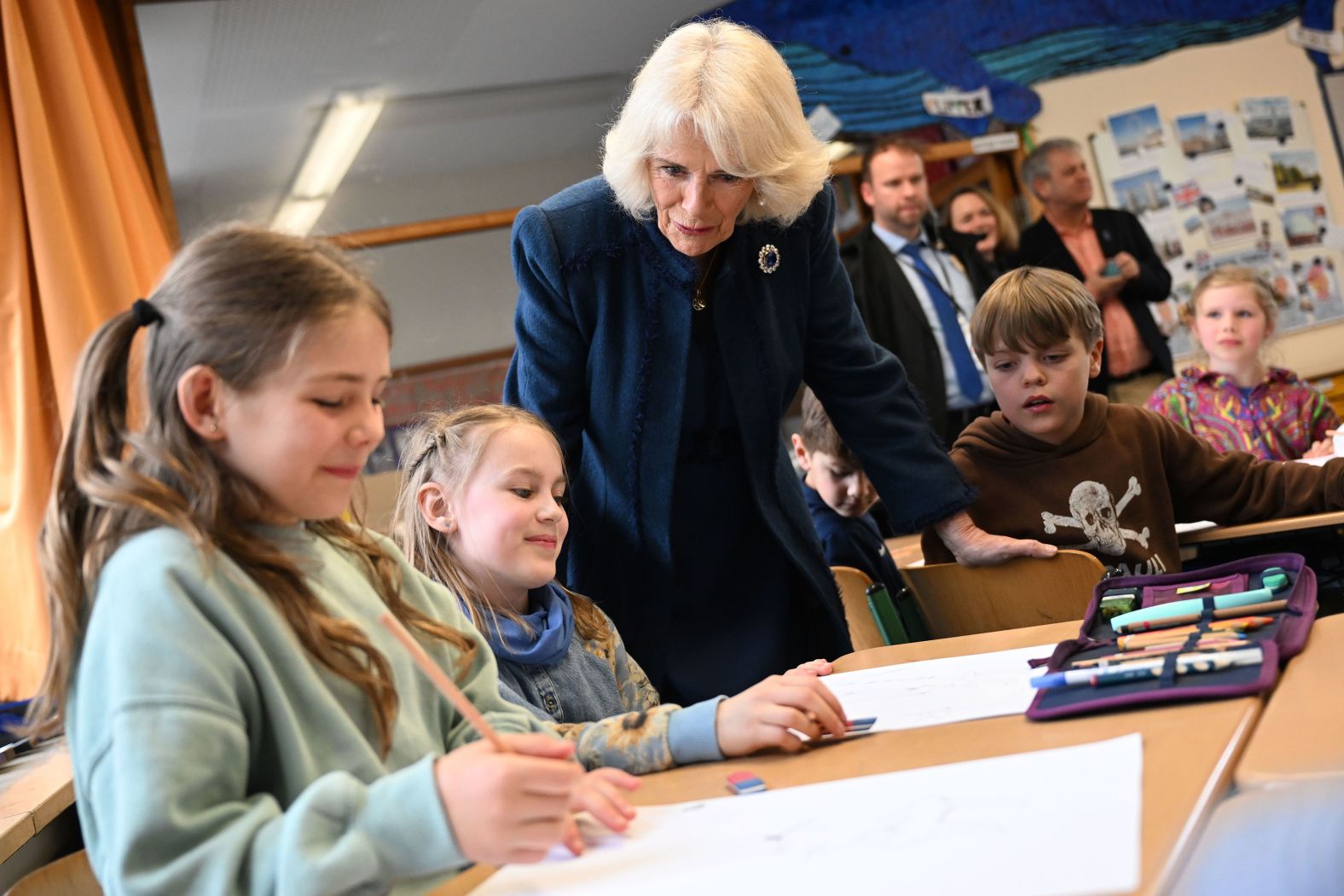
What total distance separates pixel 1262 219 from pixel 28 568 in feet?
14.9

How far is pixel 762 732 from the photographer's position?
3.50 ft

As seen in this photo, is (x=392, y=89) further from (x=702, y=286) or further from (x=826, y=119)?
(x=702, y=286)

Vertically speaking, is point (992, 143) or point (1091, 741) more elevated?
point (992, 143)

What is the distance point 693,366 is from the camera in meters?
1.73

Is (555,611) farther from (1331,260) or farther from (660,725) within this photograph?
(1331,260)

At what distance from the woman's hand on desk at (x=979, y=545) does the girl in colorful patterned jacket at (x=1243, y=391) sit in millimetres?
1503

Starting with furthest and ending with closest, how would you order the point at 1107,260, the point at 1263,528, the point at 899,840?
1. the point at 1107,260
2. the point at 1263,528
3. the point at 899,840

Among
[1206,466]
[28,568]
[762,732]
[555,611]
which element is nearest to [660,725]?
[762,732]

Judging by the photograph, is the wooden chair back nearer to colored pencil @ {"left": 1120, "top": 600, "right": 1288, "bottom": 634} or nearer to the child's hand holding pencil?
colored pencil @ {"left": 1120, "top": 600, "right": 1288, "bottom": 634}

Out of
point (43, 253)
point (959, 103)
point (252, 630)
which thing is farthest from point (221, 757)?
point (959, 103)

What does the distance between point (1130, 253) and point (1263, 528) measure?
9.02 ft

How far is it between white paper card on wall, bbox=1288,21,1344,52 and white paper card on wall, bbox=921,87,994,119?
55.1 inches

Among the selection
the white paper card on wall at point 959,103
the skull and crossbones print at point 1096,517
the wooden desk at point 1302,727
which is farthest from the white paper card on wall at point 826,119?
the wooden desk at point 1302,727

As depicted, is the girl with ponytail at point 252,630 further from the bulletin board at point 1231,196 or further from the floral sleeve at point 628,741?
the bulletin board at point 1231,196
